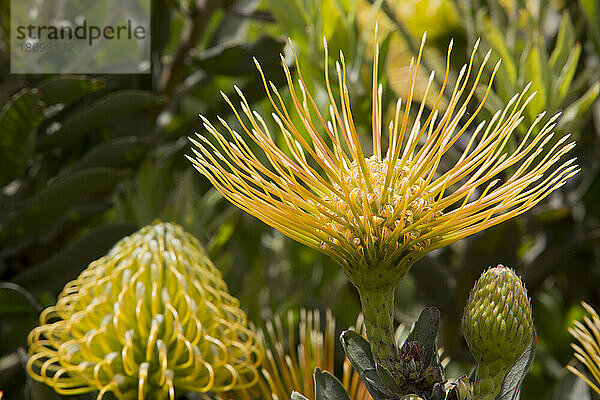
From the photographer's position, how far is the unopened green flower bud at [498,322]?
0.24 metres

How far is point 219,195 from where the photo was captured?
530 mm

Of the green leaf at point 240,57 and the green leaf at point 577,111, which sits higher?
the green leaf at point 240,57

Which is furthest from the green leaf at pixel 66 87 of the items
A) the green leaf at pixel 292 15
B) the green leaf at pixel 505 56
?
the green leaf at pixel 505 56

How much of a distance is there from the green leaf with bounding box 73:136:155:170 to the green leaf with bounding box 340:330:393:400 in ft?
0.95

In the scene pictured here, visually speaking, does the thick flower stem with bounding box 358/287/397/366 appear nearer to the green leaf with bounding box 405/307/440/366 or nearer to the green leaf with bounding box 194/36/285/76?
the green leaf with bounding box 405/307/440/366

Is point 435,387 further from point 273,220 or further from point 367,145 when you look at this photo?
point 367,145

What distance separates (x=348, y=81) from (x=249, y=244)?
259 mm

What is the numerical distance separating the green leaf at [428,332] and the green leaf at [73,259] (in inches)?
10.6

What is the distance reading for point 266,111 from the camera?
2.07 ft

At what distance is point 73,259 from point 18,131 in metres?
0.10

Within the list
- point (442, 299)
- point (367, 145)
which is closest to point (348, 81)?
point (367, 145)

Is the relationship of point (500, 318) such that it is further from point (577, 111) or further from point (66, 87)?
point (66, 87)

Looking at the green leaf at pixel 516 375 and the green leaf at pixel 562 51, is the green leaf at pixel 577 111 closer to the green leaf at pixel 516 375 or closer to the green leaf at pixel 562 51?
the green leaf at pixel 562 51

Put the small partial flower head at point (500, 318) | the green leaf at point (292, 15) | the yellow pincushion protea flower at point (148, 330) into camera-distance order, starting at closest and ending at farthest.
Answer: the small partial flower head at point (500, 318), the yellow pincushion protea flower at point (148, 330), the green leaf at point (292, 15)
